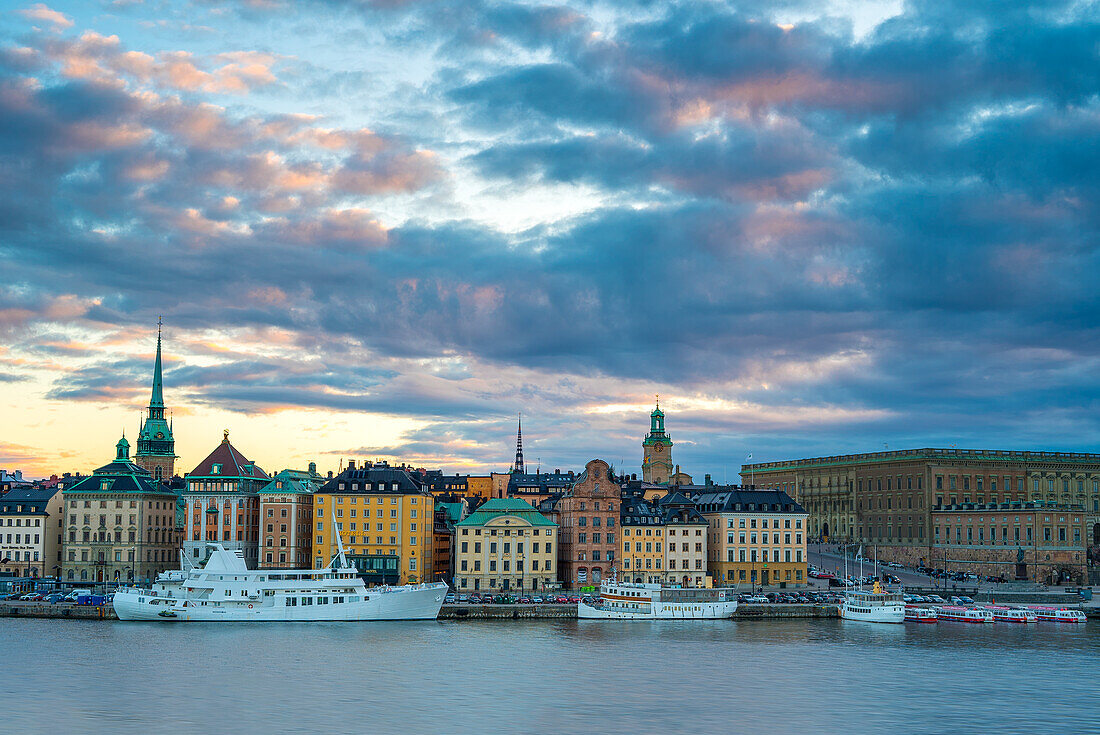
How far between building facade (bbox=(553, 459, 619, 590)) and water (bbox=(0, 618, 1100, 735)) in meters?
27.0

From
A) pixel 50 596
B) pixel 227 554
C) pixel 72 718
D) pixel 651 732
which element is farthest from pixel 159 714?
pixel 50 596

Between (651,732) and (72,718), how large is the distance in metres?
28.2

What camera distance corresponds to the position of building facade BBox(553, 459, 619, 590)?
454 ft

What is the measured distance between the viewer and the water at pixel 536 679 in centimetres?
6275

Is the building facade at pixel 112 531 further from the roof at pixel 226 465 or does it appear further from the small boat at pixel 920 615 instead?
the small boat at pixel 920 615

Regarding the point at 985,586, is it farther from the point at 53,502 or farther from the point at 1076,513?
the point at 53,502

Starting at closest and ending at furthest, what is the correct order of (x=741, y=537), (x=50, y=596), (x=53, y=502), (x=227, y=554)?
1. (x=227, y=554)
2. (x=50, y=596)
3. (x=741, y=537)
4. (x=53, y=502)

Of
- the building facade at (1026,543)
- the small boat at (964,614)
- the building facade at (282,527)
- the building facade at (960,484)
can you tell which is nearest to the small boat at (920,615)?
the small boat at (964,614)

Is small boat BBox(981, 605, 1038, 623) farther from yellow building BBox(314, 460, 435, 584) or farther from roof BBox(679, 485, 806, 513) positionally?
yellow building BBox(314, 460, 435, 584)

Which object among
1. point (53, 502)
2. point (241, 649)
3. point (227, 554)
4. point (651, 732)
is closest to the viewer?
point (651, 732)

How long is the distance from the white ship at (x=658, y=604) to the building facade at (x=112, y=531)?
189 ft

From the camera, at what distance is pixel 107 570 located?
148m

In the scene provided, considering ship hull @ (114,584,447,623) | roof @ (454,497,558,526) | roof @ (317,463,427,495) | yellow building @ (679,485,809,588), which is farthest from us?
yellow building @ (679,485,809,588)

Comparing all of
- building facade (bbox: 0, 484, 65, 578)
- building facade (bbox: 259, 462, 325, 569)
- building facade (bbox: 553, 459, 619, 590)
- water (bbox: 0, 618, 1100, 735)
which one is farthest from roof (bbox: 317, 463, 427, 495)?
building facade (bbox: 0, 484, 65, 578)
